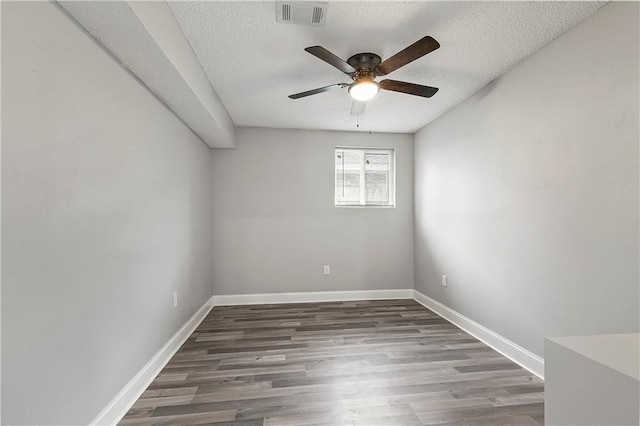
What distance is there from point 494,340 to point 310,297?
2146 millimetres

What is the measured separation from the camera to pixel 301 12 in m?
1.63

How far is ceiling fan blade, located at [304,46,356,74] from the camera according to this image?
5.44ft

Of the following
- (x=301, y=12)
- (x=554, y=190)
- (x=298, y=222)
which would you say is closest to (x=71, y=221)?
(x=301, y=12)

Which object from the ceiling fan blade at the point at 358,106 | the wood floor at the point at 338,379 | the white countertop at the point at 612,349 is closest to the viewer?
the white countertop at the point at 612,349

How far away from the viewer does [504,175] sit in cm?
236

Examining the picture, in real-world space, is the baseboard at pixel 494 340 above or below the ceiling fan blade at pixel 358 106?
below

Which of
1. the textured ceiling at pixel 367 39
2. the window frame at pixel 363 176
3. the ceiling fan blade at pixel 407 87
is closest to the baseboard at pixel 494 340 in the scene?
the window frame at pixel 363 176

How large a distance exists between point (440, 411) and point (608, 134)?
189cm

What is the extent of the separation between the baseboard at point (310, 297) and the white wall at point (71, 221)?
1.60 meters

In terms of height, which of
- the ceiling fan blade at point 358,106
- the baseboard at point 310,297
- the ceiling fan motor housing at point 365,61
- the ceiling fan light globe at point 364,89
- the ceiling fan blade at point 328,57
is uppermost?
the ceiling fan motor housing at point 365,61

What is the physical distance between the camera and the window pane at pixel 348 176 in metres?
3.99

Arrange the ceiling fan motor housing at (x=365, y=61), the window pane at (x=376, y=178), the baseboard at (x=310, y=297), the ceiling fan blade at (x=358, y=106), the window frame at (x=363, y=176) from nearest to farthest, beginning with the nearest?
the ceiling fan motor housing at (x=365, y=61)
the ceiling fan blade at (x=358, y=106)
the baseboard at (x=310, y=297)
the window frame at (x=363, y=176)
the window pane at (x=376, y=178)

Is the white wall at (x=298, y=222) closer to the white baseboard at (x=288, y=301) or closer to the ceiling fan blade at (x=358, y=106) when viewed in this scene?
the white baseboard at (x=288, y=301)

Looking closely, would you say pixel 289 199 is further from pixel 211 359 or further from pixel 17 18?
pixel 17 18
